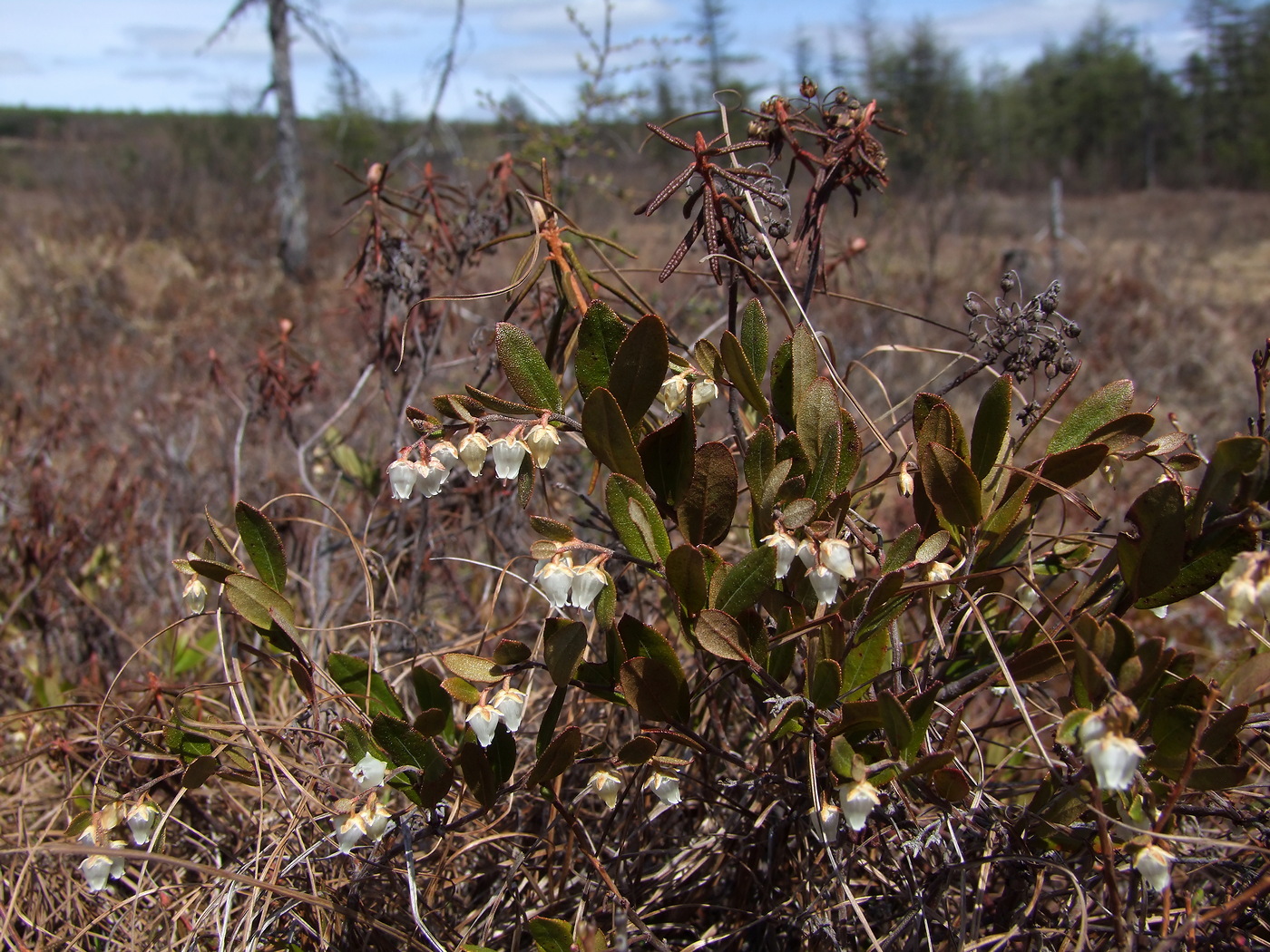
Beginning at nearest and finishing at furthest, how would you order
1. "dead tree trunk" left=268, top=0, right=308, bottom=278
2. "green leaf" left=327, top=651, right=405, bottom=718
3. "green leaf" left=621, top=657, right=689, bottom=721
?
"green leaf" left=621, top=657, right=689, bottom=721, "green leaf" left=327, top=651, right=405, bottom=718, "dead tree trunk" left=268, top=0, right=308, bottom=278

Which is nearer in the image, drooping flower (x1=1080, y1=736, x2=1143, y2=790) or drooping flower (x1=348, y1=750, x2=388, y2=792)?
drooping flower (x1=1080, y1=736, x2=1143, y2=790)

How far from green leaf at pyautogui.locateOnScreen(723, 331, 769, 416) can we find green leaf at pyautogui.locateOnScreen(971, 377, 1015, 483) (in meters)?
0.28

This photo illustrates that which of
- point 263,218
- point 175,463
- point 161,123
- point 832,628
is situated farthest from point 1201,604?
point 161,123

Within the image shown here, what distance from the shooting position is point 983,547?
3.84 feet

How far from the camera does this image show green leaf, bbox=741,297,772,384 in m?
1.19

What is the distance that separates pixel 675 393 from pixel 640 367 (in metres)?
0.12

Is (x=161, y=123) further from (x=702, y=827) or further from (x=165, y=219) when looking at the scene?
(x=702, y=827)

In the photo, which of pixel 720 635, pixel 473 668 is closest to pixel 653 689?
pixel 720 635

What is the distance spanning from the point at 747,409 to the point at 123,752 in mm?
1165

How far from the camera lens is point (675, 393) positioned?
1.18 meters

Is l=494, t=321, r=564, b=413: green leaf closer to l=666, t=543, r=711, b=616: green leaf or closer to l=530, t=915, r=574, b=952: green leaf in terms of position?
l=666, t=543, r=711, b=616: green leaf

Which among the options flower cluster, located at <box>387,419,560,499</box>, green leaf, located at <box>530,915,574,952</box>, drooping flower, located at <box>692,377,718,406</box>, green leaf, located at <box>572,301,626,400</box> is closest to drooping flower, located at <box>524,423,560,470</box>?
flower cluster, located at <box>387,419,560,499</box>

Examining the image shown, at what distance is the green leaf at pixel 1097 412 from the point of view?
1.17 meters

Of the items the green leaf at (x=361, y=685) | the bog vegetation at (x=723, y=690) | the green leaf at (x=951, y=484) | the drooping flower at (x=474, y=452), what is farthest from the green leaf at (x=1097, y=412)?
the green leaf at (x=361, y=685)
